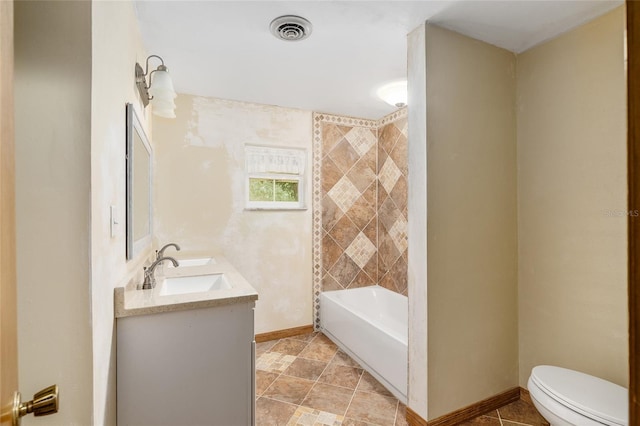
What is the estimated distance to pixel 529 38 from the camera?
207cm

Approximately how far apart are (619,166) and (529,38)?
0.99 meters

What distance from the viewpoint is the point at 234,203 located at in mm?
3131

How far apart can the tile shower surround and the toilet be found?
1.68 m

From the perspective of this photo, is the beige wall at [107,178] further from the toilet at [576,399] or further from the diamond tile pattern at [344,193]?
the diamond tile pattern at [344,193]

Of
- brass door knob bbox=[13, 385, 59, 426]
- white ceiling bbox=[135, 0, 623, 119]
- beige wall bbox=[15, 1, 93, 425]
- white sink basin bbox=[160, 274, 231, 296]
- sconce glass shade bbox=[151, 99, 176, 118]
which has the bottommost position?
white sink basin bbox=[160, 274, 231, 296]

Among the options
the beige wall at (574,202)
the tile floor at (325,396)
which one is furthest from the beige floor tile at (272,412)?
the beige wall at (574,202)

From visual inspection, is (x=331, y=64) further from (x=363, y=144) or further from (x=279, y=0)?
(x=363, y=144)

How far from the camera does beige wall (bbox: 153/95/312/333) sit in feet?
9.50

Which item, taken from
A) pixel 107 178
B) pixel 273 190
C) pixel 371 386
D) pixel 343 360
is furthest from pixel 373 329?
pixel 107 178

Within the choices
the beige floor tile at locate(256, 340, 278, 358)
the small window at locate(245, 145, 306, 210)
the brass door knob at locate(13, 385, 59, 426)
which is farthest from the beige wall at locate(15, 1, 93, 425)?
the small window at locate(245, 145, 306, 210)

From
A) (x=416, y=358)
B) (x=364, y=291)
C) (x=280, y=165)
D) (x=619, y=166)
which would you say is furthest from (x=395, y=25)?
(x=364, y=291)

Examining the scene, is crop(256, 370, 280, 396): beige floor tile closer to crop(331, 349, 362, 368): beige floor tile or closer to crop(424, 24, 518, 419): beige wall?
crop(331, 349, 362, 368): beige floor tile

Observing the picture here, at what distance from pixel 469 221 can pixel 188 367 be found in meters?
1.82

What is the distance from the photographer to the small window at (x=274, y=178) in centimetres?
323
